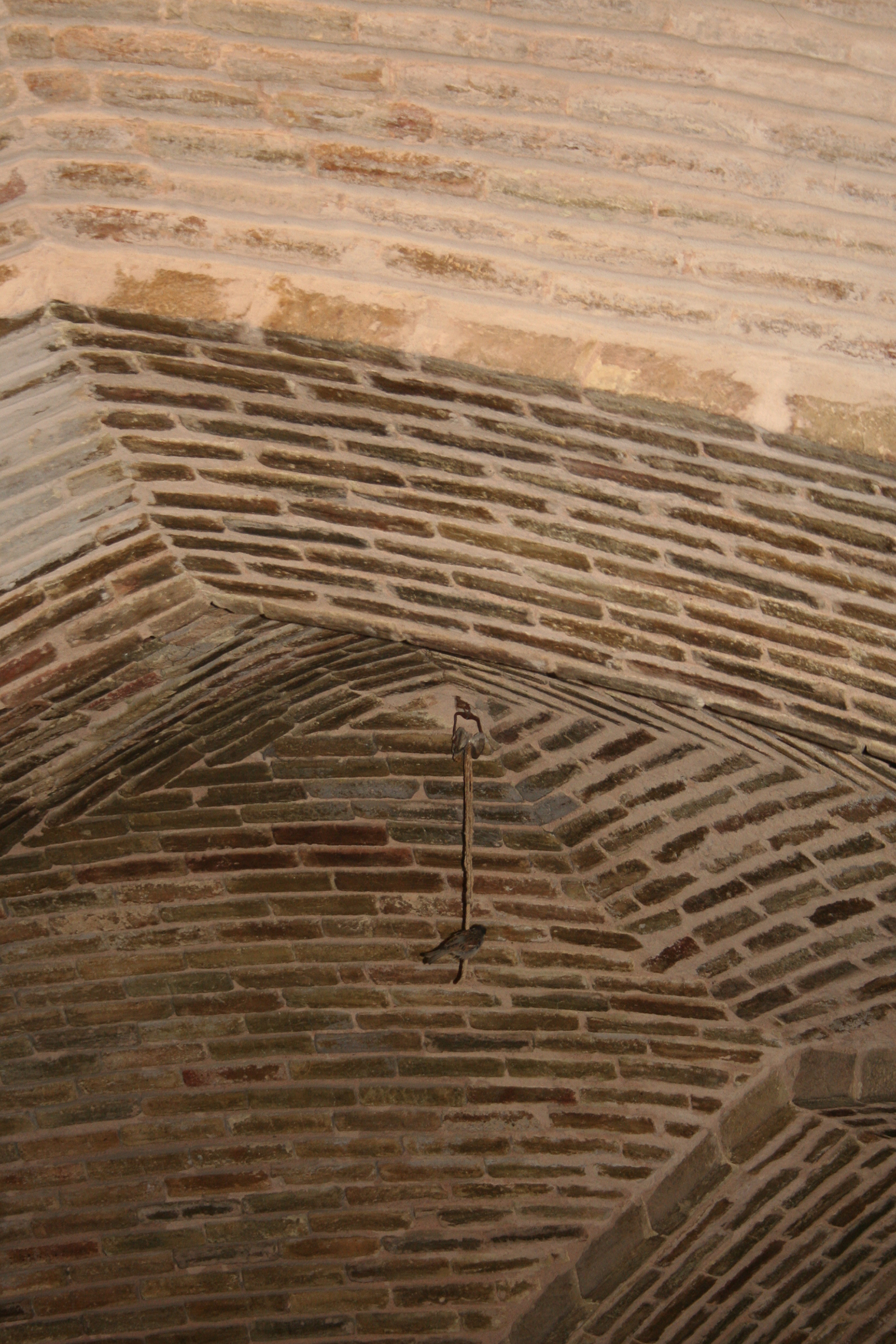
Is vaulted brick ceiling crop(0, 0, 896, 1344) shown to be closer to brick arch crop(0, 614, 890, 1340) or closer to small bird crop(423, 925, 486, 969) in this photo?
brick arch crop(0, 614, 890, 1340)

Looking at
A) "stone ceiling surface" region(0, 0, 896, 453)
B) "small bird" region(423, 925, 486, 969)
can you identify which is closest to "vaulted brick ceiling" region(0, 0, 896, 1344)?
"stone ceiling surface" region(0, 0, 896, 453)

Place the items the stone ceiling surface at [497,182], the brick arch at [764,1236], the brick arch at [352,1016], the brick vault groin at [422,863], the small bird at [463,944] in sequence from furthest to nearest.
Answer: the brick arch at [764,1236] → the brick arch at [352,1016] → the small bird at [463,944] → the brick vault groin at [422,863] → the stone ceiling surface at [497,182]

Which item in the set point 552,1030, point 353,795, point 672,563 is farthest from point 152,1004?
point 672,563

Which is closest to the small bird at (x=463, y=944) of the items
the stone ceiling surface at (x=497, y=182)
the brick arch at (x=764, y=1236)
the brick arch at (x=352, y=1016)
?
the brick arch at (x=352, y=1016)

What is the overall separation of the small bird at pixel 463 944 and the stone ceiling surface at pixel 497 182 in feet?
6.25

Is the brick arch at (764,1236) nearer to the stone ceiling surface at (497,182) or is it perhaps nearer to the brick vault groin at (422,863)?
the brick vault groin at (422,863)

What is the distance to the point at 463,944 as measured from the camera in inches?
142

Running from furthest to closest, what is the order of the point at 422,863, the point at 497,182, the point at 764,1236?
the point at 764,1236, the point at 422,863, the point at 497,182

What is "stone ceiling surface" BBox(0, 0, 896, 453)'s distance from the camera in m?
2.04

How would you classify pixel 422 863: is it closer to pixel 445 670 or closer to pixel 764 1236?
pixel 445 670

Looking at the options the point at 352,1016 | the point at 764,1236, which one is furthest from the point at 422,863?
the point at 764,1236

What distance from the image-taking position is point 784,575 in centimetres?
241

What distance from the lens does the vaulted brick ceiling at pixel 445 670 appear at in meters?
2.11

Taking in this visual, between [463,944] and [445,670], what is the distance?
0.80 meters
